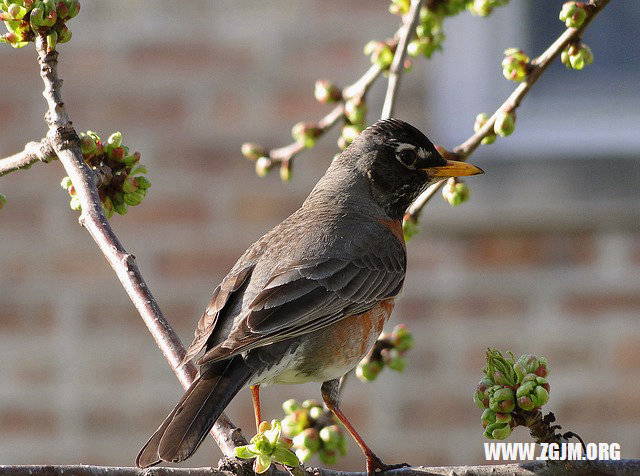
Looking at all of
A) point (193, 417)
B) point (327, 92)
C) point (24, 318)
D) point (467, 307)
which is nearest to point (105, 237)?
→ point (193, 417)

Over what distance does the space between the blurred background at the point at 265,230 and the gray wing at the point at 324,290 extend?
166 centimetres

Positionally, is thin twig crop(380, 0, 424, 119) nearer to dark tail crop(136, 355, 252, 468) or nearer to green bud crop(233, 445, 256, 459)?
dark tail crop(136, 355, 252, 468)

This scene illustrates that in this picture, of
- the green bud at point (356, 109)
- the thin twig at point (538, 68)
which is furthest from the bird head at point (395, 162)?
the thin twig at point (538, 68)

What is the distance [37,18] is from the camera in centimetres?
216

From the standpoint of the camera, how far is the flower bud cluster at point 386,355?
9.00ft

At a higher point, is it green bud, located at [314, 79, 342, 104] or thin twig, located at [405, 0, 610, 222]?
green bud, located at [314, 79, 342, 104]

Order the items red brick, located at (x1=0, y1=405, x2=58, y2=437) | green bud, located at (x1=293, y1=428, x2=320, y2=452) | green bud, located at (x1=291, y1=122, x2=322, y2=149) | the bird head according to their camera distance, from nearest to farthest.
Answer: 1. green bud, located at (x1=293, y1=428, x2=320, y2=452)
2. green bud, located at (x1=291, y1=122, x2=322, y2=149)
3. the bird head
4. red brick, located at (x1=0, y1=405, x2=58, y2=437)

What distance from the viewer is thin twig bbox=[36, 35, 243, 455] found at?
2137 mm

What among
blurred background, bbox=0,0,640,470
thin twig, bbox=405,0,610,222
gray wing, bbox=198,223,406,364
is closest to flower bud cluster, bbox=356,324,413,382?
gray wing, bbox=198,223,406,364

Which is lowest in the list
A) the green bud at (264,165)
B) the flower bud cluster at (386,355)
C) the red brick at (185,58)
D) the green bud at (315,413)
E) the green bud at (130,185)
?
the green bud at (315,413)

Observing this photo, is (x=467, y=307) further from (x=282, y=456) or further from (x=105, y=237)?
(x=282, y=456)

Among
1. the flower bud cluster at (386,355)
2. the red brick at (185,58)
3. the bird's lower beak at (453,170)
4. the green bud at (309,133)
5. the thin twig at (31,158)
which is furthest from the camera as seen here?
the red brick at (185,58)

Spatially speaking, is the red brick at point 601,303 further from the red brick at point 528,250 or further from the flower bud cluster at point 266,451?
the flower bud cluster at point 266,451

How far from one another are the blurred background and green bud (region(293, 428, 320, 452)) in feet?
7.23
